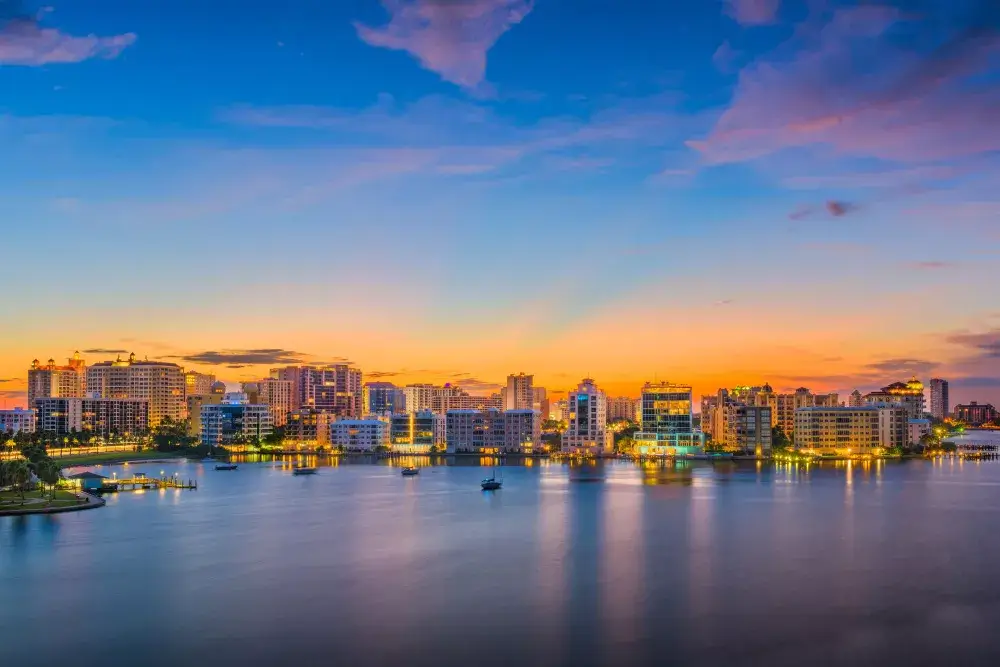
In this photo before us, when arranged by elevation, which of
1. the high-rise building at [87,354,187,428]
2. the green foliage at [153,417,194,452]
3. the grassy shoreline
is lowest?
the grassy shoreline

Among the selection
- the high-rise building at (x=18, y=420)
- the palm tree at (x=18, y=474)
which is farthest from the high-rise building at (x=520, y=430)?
the palm tree at (x=18, y=474)

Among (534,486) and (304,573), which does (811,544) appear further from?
(534,486)

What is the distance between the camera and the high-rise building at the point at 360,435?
77.2 m

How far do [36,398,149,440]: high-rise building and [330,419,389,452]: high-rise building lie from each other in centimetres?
1947

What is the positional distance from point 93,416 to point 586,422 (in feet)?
158

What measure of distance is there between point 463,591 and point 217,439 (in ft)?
212

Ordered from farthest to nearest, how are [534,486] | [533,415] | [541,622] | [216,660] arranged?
1. [533,415]
2. [534,486]
3. [541,622]
4. [216,660]

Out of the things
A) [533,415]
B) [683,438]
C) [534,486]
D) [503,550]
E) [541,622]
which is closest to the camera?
[541,622]

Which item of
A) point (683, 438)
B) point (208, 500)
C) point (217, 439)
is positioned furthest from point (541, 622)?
point (217, 439)

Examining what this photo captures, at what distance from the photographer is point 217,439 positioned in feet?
256

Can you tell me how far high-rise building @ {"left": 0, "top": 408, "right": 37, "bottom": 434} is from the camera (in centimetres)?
8350

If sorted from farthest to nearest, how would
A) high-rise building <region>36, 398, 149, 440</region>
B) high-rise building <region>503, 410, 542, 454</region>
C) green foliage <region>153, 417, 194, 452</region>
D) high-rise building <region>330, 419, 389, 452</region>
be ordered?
high-rise building <region>36, 398, 149, 440</region> → high-rise building <region>330, 419, 389, 452</region> → high-rise building <region>503, 410, 542, 454</region> → green foliage <region>153, 417, 194, 452</region>

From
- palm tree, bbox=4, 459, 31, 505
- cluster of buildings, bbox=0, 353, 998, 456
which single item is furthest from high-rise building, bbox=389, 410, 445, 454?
palm tree, bbox=4, 459, 31, 505

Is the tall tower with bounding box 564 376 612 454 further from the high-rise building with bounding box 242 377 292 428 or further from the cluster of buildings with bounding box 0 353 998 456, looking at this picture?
the high-rise building with bounding box 242 377 292 428
